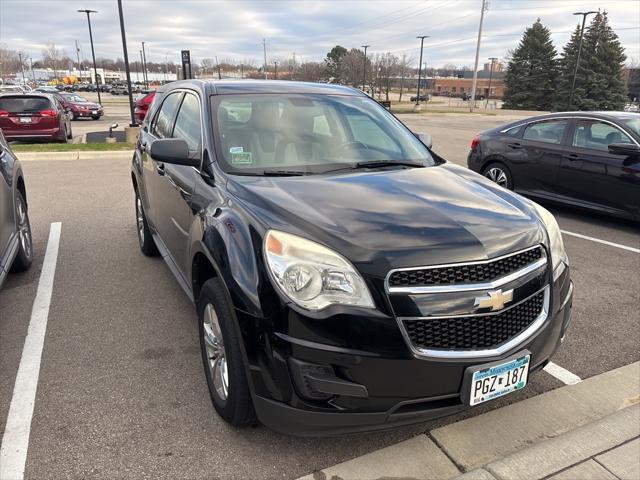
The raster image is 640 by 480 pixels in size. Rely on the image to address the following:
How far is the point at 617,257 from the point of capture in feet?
18.5

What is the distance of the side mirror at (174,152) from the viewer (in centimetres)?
315

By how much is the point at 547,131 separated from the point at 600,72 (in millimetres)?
55216

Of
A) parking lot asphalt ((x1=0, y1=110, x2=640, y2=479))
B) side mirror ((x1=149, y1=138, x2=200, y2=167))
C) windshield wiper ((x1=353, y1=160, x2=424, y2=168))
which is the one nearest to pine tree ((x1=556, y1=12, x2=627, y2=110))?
parking lot asphalt ((x1=0, y1=110, x2=640, y2=479))

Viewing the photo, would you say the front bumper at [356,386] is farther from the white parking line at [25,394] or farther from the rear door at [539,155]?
the rear door at [539,155]

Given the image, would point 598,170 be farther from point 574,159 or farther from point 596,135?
point 596,135

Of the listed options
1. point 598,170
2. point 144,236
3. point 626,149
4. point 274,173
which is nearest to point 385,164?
point 274,173

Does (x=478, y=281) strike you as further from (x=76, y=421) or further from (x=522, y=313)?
(x=76, y=421)

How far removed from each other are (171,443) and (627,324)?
3.51 m

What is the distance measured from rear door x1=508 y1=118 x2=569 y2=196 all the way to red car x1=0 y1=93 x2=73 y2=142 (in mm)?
12644

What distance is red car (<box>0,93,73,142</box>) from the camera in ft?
46.4

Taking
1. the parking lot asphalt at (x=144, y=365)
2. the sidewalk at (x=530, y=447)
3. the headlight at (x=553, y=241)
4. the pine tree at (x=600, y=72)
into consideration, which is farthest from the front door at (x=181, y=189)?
the pine tree at (x=600, y=72)

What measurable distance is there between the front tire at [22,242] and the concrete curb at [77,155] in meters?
7.77

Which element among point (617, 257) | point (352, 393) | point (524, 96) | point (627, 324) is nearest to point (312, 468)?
point (352, 393)

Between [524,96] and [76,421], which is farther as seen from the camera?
[524,96]
